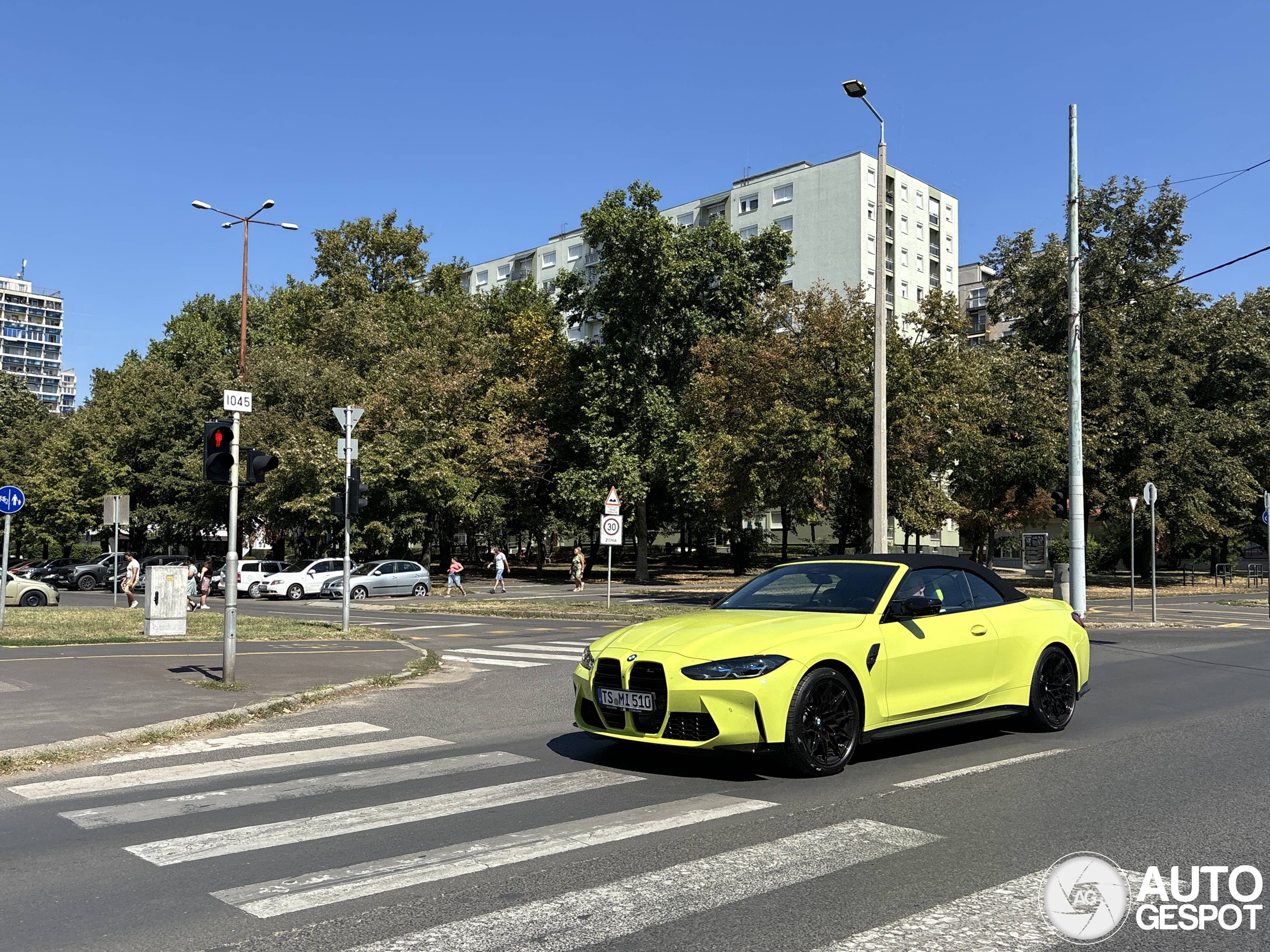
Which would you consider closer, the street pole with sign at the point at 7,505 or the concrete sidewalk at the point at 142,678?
the concrete sidewalk at the point at 142,678

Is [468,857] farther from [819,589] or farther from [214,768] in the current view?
[819,589]

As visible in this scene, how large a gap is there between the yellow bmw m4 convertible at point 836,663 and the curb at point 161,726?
4150 millimetres

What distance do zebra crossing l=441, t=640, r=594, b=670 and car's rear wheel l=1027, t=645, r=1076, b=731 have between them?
745cm

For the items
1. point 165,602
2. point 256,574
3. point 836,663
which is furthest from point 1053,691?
point 256,574

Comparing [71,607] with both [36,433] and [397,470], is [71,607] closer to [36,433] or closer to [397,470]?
[397,470]

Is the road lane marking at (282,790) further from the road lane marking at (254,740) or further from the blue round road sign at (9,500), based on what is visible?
the blue round road sign at (9,500)

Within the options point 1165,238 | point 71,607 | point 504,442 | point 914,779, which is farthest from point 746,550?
point 914,779

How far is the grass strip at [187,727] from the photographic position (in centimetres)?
787

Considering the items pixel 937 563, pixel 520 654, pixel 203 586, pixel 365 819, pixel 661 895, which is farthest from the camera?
pixel 203 586

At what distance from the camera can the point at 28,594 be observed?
30.0 metres

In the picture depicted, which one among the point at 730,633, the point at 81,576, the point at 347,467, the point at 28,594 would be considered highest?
the point at 347,467

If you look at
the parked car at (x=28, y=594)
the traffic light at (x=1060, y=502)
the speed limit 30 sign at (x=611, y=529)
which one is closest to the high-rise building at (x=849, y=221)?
the traffic light at (x=1060, y=502)

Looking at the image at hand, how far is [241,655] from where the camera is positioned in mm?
14859

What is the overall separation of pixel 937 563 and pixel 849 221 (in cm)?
6426
